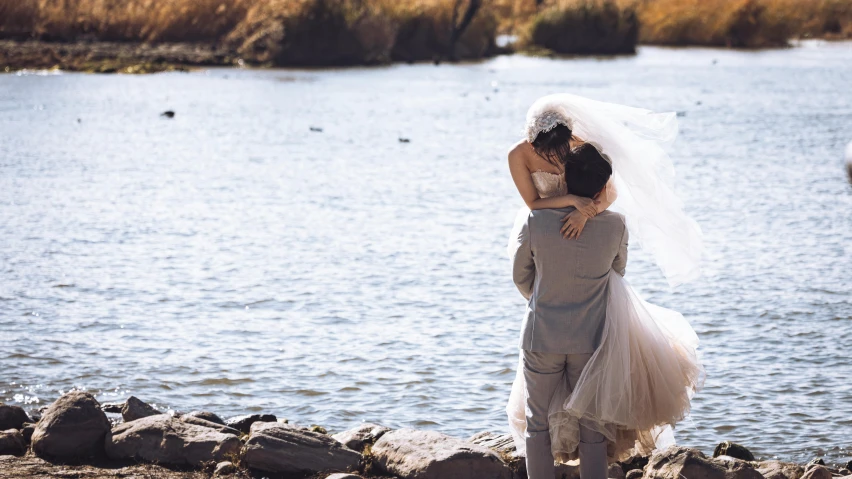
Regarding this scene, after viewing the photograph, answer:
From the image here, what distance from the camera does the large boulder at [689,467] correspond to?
541cm

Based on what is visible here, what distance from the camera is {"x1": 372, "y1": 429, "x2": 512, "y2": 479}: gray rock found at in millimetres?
5629

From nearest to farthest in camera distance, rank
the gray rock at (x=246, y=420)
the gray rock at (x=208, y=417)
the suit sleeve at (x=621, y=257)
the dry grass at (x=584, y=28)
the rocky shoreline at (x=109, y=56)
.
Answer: the suit sleeve at (x=621, y=257), the gray rock at (x=208, y=417), the gray rock at (x=246, y=420), the rocky shoreline at (x=109, y=56), the dry grass at (x=584, y=28)

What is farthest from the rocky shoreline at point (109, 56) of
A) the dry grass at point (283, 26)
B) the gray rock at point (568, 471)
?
the gray rock at point (568, 471)

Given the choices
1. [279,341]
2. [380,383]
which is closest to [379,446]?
[380,383]

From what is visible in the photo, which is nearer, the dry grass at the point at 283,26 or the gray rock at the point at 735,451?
the gray rock at the point at 735,451

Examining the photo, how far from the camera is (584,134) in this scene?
5.14 m

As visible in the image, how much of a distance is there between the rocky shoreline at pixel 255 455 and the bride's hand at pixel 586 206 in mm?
1409

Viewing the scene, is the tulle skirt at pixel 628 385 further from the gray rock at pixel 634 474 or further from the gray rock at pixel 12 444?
the gray rock at pixel 12 444

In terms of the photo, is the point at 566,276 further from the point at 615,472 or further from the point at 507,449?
the point at 507,449

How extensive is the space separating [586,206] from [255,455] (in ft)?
7.49

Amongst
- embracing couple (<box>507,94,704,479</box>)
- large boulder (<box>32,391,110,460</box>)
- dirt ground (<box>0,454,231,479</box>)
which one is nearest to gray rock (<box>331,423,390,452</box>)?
dirt ground (<box>0,454,231,479</box>)

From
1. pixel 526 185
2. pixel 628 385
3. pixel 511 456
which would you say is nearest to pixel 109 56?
pixel 511 456

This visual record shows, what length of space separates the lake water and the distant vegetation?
785 inches

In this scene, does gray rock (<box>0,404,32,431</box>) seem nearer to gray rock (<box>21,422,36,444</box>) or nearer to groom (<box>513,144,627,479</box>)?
gray rock (<box>21,422,36,444</box>)
